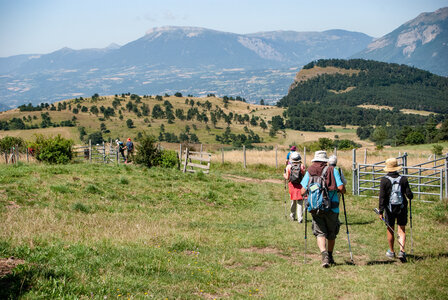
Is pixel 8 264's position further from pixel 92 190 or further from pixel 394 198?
pixel 92 190

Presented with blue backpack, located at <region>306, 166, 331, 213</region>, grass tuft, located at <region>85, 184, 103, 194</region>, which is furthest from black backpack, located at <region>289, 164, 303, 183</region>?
grass tuft, located at <region>85, 184, 103, 194</region>

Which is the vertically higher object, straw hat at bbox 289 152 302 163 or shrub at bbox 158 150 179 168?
straw hat at bbox 289 152 302 163

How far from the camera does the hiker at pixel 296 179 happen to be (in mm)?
12070

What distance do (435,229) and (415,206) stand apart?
4.08 metres

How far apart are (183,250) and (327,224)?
2.85 meters

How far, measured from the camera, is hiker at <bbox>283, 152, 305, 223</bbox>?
12.1m

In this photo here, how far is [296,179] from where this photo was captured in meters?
12.1

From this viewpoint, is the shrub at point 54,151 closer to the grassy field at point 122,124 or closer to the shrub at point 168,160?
the shrub at point 168,160

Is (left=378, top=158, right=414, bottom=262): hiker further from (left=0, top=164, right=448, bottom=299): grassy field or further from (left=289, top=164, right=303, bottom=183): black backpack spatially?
(left=289, top=164, right=303, bottom=183): black backpack

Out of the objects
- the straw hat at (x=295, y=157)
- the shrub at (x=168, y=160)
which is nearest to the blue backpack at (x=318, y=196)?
the straw hat at (x=295, y=157)

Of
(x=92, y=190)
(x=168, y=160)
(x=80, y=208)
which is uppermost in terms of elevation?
(x=80, y=208)


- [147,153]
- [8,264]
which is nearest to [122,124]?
[147,153]

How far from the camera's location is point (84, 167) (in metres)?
22.2

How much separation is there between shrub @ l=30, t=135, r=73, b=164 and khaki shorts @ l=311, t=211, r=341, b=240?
890 inches
